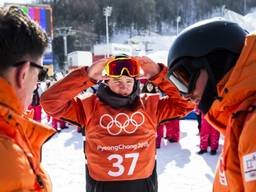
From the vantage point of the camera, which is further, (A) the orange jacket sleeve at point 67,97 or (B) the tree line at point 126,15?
(B) the tree line at point 126,15

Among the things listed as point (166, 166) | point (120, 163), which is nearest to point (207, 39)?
point (120, 163)

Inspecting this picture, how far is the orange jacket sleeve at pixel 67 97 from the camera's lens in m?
3.01

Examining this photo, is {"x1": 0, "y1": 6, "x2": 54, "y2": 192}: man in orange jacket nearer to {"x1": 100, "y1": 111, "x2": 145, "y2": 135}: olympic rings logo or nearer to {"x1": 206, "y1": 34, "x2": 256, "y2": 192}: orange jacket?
{"x1": 206, "y1": 34, "x2": 256, "y2": 192}: orange jacket

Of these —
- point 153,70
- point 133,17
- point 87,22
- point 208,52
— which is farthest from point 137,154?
point 133,17

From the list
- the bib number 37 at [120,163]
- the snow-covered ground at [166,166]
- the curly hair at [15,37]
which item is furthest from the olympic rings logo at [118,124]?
the snow-covered ground at [166,166]

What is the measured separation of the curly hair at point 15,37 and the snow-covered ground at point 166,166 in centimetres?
393

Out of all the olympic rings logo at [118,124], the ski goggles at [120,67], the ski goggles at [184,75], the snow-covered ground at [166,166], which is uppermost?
the ski goggles at [184,75]

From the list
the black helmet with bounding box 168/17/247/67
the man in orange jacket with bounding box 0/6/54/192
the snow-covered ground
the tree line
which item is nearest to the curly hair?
the man in orange jacket with bounding box 0/6/54/192

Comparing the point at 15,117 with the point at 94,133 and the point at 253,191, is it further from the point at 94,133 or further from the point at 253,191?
the point at 94,133

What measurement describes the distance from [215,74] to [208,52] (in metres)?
0.12

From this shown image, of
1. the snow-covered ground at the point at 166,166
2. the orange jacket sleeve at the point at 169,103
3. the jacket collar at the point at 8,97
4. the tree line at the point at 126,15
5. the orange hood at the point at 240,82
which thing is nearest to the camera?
the jacket collar at the point at 8,97

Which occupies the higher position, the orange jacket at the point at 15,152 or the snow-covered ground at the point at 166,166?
the orange jacket at the point at 15,152

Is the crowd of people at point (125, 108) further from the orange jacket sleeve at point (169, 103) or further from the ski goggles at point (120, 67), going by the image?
the orange jacket sleeve at point (169, 103)

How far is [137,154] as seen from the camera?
2.90m
